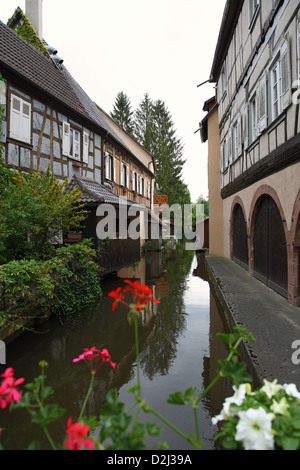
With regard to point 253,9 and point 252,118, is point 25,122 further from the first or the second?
point 253,9

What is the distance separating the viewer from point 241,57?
1022cm

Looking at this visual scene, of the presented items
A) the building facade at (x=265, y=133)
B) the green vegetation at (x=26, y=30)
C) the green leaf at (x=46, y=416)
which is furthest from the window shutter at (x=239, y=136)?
the green leaf at (x=46, y=416)

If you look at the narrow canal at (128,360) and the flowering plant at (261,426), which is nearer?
the flowering plant at (261,426)

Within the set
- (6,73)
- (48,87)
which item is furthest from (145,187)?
(6,73)

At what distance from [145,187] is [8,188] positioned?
17.7m

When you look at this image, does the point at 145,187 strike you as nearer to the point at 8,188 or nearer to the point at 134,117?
the point at 8,188

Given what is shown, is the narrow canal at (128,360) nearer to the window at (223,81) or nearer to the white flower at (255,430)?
the white flower at (255,430)

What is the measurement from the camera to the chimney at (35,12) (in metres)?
12.6

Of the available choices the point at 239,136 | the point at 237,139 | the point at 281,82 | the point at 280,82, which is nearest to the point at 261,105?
the point at 280,82

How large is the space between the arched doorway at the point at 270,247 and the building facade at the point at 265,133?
0.07 feet

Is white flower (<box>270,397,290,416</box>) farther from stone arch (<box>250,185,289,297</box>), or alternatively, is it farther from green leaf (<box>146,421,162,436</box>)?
stone arch (<box>250,185,289,297</box>)

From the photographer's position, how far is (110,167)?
15430 mm

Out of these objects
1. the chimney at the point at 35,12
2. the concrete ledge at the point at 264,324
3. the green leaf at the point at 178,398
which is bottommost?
the concrete ledge at the point at 264,324

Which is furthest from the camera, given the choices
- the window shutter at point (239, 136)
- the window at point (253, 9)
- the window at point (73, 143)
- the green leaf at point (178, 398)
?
the window at point (73, 143)
